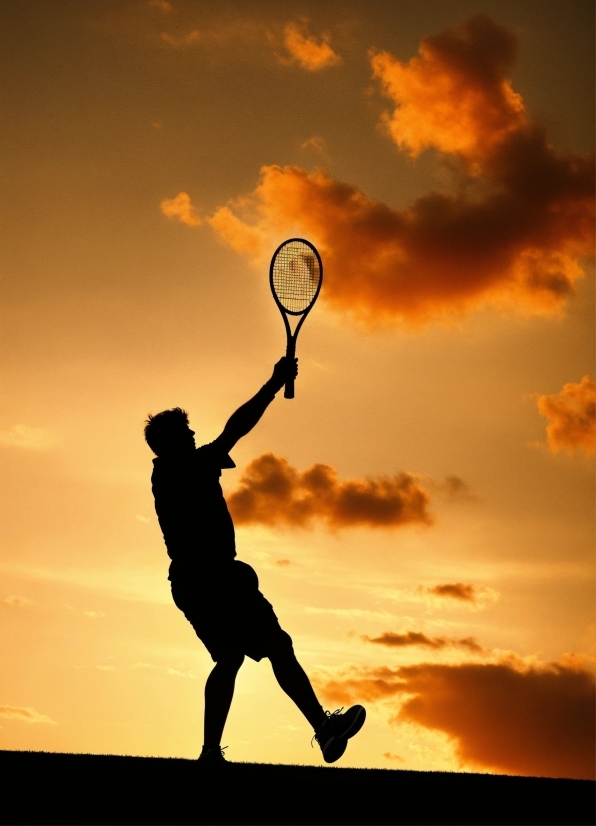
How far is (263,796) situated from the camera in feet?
21.6

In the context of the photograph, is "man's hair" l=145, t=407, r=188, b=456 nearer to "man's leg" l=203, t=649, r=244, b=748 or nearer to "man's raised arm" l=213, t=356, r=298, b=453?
"man's raised arm" l=213, t=356, r=298, b=453

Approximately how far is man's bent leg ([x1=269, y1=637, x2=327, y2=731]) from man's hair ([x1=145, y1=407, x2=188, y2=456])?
1.82m

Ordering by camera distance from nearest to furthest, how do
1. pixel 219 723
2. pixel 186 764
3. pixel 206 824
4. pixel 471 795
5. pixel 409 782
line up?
pixel 206 824 < pixel 471 795 < pixel 409 782 < pixel 186 764 < pixel 219 723

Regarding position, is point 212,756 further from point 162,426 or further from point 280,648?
point 162,426

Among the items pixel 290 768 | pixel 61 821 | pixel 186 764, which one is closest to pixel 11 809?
pixel 61 821

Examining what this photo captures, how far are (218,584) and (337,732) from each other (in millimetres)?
1419

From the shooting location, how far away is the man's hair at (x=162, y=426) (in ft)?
29.7

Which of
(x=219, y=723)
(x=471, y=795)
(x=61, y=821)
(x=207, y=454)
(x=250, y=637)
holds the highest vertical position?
(x=207, y=454)

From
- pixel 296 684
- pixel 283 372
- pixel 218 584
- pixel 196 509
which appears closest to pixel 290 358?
pixel 283 372

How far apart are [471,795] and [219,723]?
8.28 ft

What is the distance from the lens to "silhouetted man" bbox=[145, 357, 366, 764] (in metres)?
8.80

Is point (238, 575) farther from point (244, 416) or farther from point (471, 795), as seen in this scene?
point (471, 795)

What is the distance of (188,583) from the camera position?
8.93 metres

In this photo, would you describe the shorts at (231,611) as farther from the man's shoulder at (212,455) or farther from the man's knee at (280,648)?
the man's shoulder at (212,455)
